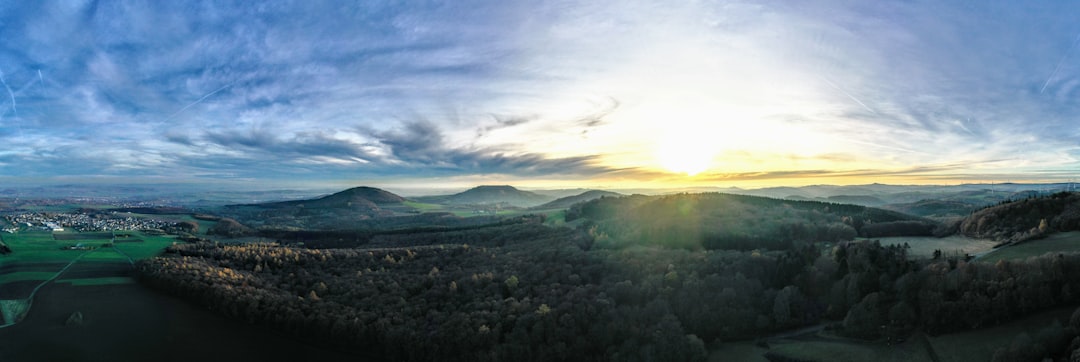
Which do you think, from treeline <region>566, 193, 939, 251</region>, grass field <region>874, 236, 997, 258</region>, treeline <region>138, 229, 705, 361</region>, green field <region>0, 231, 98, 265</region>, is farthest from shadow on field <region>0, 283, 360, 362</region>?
grass field <region>874, 236, 997, 258</region>

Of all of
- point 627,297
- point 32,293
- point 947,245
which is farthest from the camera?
point 32,293

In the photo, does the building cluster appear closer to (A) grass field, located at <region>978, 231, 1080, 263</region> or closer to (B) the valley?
(B) the valley

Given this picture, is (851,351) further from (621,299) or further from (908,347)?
(621,299)

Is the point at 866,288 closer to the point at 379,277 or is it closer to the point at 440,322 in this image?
the point at 440,322

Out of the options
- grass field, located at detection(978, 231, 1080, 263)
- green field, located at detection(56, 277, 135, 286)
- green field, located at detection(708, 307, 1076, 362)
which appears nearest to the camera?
green field, located at detection(708, 307, 1076, 362)

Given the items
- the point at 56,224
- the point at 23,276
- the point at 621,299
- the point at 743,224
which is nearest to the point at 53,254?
the point at 23,276

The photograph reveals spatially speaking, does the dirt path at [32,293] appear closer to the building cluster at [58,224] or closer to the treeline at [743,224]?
the building cluster at [58,224]
